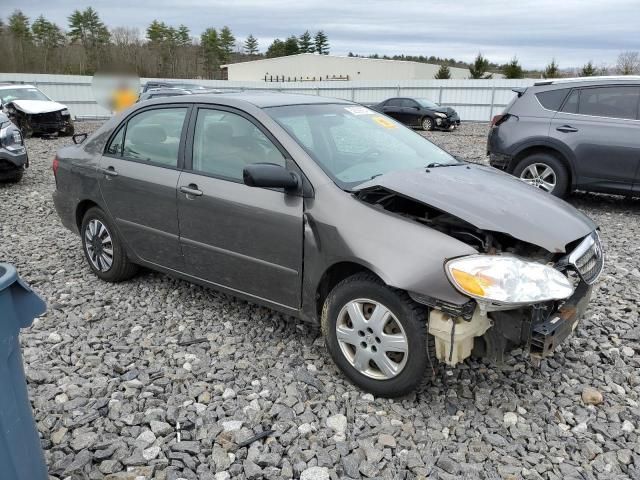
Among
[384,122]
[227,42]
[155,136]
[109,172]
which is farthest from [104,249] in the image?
[227,42]

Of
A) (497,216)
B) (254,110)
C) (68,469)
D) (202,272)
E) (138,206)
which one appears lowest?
(68,469)

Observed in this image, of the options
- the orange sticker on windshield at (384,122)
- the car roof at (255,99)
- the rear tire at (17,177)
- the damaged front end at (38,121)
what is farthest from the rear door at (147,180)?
the damaged front end at (38,121)

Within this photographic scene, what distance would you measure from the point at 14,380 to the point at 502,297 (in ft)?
6.64

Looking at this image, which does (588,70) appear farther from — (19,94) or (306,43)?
(306,43)

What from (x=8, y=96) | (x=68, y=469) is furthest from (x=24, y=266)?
(x=8, y=96)

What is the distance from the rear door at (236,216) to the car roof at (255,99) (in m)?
0.10

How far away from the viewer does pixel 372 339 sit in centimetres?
283

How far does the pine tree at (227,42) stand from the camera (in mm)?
62044

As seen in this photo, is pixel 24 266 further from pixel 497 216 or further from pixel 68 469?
pixel 497 216

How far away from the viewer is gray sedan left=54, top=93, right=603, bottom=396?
101 inches

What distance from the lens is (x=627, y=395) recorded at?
3000 millimetres

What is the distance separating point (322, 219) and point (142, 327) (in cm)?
175

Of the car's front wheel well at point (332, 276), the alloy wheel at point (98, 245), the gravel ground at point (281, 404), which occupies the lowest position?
the gravel ground at point (281, 404)

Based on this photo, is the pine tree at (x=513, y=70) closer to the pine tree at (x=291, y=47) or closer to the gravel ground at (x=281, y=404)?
the gravel ground at (x=281, y=404)
